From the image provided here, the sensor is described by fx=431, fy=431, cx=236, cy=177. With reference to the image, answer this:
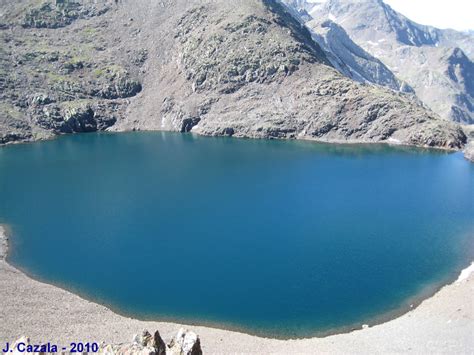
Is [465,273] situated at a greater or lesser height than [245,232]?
greater

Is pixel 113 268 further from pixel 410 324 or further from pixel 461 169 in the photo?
pixel 461 169

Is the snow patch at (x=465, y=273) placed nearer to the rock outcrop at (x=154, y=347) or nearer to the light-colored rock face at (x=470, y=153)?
the rock outcrop at (x=154, y=347)

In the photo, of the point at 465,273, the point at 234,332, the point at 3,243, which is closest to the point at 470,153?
the point at 465,273

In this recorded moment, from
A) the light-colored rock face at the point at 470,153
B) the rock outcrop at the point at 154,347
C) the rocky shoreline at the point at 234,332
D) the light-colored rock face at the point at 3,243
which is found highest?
the rock outcrop at the point at 154,347

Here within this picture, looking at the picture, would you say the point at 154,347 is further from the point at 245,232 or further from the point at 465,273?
the point at 465,273

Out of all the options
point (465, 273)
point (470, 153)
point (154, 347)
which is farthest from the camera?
point (470, 153)

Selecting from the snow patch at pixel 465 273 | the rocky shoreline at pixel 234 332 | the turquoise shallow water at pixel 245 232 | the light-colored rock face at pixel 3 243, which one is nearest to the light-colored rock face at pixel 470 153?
the turquoise shallow water at pixel 245 232

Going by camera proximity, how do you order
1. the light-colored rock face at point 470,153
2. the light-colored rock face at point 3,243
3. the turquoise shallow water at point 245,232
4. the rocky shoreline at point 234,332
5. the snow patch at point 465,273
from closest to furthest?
the rocky shoreline at point 234,332 → the turquoise shallow water at point 245,232 → the snow patch at point 465,273 → the light-colored rock face at point 3,243 → the light-colored rock face at point 470,153
